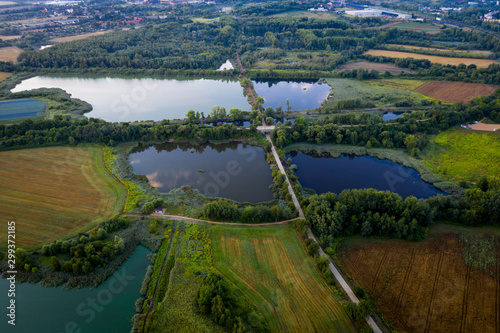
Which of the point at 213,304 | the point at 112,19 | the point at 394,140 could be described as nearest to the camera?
the point at 213,304

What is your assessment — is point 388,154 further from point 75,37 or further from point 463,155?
point 75,37

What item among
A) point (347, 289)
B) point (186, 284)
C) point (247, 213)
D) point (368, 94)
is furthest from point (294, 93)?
point (186, 284)

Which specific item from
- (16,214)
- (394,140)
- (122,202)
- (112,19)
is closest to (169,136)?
(122,202)

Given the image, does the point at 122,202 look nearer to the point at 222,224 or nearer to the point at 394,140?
the point at 222,224

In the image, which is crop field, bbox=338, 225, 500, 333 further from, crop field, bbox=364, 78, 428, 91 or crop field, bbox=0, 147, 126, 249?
crop field, bbox=364, 78, 428, 91

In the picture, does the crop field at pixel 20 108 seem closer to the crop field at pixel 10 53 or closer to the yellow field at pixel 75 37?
the crop field at pixel 10 53

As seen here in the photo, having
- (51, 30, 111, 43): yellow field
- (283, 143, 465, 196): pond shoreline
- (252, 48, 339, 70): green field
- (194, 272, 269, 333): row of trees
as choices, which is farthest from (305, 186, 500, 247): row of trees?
(51, 30, 111, 43): yellow field

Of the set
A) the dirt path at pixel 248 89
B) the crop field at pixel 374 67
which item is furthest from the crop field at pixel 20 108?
the crop field at pixel 374 67
